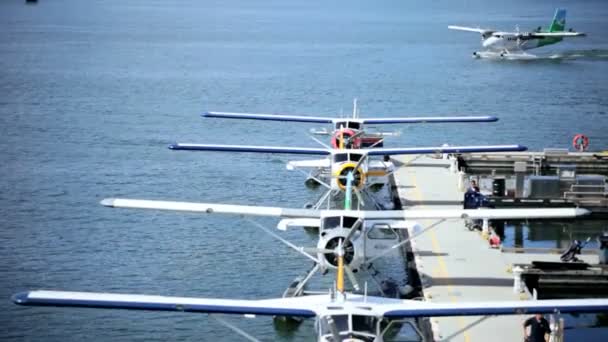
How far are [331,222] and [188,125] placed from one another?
104 feet

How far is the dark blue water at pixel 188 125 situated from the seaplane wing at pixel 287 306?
5.79 metres

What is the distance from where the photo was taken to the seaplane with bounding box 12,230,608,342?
16.2 meters

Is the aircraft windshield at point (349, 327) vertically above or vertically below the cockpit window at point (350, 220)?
below

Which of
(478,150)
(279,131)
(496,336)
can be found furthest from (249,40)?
(496,336)

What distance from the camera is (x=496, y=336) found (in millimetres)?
20000

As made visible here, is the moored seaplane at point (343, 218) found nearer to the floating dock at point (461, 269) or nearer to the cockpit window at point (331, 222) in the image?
the cockpit window at point (331, 222)

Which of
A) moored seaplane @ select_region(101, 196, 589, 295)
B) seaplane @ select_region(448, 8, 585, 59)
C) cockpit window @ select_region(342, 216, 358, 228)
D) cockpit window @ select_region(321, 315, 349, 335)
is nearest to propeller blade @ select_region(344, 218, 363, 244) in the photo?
moored seaplane @ select_region(101, 196, 589, 295)

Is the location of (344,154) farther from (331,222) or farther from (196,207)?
(196,207)

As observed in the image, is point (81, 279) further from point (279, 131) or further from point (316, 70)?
point (316, 70)

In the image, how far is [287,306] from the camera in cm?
1731

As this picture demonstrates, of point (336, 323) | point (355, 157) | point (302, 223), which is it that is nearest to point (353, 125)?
point (355, 157)

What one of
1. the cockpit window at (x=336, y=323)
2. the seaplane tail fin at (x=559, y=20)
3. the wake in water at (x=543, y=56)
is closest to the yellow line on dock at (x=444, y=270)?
the cockpit window at (x=336, y=323)

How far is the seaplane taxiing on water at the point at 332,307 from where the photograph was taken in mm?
16219

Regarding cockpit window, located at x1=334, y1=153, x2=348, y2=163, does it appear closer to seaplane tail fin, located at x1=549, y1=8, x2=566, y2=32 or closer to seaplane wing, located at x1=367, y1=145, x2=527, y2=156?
seaplane wing, located at x1=367, y1=145, x2=527, y2=156
